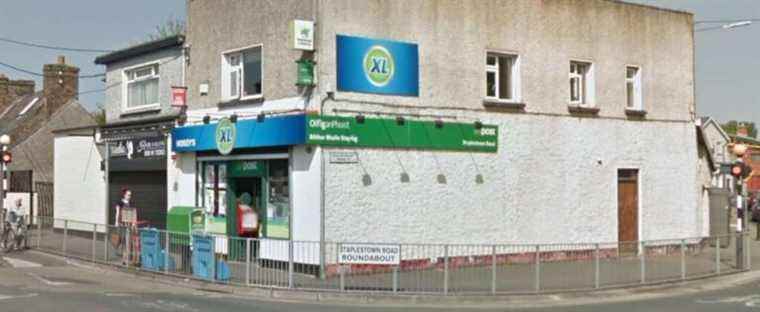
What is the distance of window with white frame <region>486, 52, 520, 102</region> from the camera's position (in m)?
21.9

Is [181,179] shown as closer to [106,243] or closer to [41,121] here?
[106,243]

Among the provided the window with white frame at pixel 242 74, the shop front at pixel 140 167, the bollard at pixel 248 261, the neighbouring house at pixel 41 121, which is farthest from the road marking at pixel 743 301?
the neighbouring house at pixel 41 121

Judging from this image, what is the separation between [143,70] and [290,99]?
8.06m

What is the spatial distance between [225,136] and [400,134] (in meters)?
4.25

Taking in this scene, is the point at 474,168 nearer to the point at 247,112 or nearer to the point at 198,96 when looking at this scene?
the point at 247,112

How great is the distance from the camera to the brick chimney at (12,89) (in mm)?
44688

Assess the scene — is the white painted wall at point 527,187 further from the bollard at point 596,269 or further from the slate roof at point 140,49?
the slate roof at point 140,49

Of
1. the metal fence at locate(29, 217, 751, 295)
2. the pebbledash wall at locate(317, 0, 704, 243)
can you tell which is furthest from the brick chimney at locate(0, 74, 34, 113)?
the pebbledash wall at locate(317, 0, 704, 243)

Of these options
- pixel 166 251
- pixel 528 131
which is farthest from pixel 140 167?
pixel 528 131

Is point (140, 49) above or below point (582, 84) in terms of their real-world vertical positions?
above

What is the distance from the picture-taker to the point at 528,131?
2223 cm

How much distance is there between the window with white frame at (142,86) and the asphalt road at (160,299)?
24.0ft

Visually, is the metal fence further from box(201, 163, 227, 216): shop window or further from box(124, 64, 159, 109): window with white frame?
box(124, 64, 159, 109): window with white frame

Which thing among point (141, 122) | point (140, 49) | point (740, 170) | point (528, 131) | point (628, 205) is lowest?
point (628, 205)
